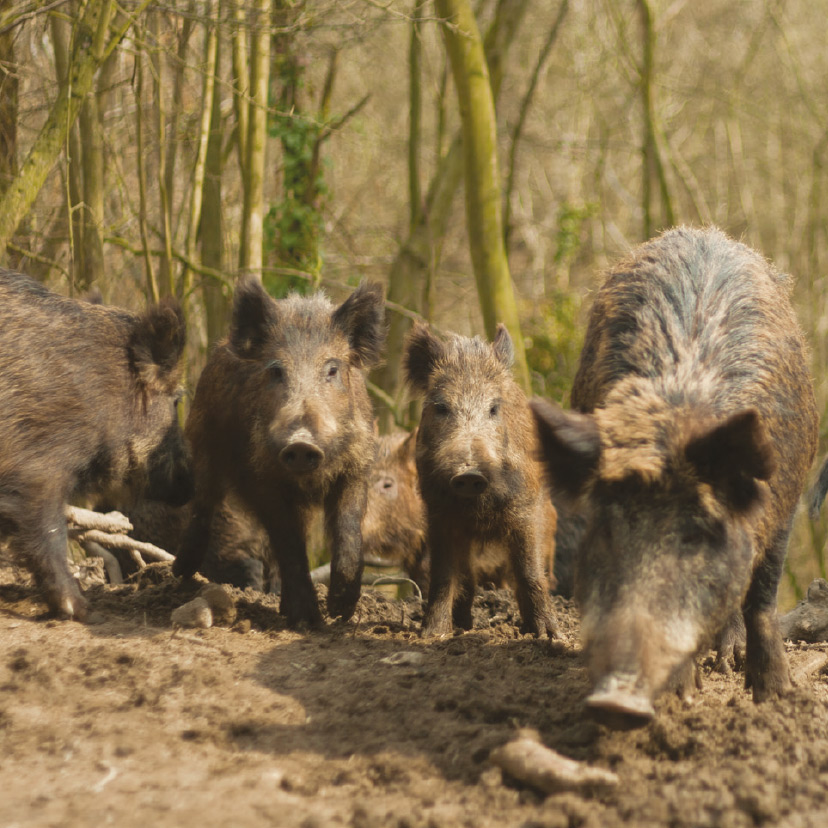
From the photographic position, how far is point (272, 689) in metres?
4.23

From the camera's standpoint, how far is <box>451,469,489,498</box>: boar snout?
5.40 m

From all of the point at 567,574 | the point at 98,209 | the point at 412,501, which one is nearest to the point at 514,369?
the point at 412,501

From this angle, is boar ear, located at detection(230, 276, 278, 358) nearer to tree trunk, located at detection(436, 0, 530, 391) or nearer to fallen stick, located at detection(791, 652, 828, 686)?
tree trunk, located at detection(436, 0, 530, 391)

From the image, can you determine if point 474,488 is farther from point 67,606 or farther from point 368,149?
point 368,149

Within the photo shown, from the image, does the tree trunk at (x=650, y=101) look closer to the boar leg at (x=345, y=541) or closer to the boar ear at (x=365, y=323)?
the boar ear at (x=365, y=323)

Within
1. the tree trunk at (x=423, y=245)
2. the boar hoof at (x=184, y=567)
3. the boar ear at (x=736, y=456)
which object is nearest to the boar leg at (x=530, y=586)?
the boar hoof at (x=184, y=567)

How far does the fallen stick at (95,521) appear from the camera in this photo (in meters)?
6.33

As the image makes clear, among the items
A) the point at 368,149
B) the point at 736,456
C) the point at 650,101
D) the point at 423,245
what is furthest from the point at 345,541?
the point at 368,149

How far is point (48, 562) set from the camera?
5254 mm

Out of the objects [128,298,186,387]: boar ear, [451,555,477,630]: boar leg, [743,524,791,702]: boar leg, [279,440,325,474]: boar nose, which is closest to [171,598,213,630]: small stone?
[279,440,325,474]: boar nose

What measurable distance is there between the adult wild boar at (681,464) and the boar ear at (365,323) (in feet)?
4.88

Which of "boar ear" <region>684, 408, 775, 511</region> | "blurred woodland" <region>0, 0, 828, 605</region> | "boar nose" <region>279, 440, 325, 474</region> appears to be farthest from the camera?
"blurred woodland" <region>0, 0, 828, 605</region>

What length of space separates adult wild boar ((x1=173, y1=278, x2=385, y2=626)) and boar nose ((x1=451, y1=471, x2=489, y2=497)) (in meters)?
0.68

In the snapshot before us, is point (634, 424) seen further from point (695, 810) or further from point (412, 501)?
point (412, 501)
